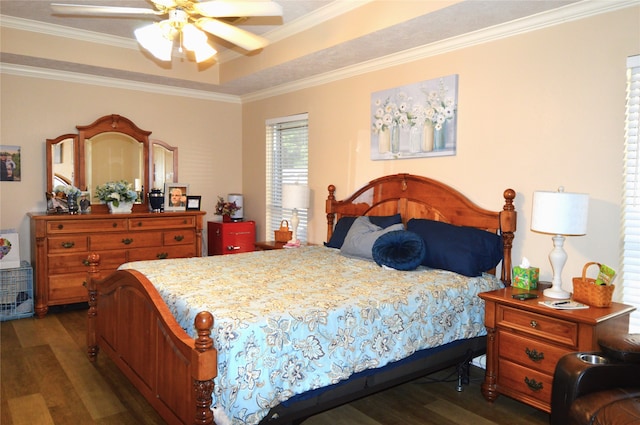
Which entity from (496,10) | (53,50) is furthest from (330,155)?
(53,50)

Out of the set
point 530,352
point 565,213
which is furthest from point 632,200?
point 530,352

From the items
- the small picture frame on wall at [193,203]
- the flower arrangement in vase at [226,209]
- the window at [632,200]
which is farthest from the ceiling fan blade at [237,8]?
the flower arrangement in vase at [226,209]

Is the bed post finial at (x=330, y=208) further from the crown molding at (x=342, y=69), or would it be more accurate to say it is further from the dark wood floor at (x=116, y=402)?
the dark wood floor at (x=116, y=402)

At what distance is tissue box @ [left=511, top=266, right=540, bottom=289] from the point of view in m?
2.95

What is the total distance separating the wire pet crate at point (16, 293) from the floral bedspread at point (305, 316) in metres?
2.09

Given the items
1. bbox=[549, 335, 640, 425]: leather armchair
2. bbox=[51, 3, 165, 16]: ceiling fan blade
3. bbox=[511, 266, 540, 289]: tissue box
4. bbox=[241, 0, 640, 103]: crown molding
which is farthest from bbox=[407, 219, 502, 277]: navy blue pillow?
bbox=[51, 3, 165, 16]: ceiling fan blade

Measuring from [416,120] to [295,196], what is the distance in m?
1.56

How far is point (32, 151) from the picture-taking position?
4785 millimetres

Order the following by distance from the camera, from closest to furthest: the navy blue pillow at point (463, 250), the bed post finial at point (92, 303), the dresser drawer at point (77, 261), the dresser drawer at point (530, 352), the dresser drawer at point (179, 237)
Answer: the dresser drawer at point (530, 352) → the navy blue pillow at point (463, 250) → the bed post finial at point (92, 303) → the dresser drawer at point (77, 261) → the dresser drawer at point (179, 237)

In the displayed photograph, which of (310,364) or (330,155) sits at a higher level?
(330,155)

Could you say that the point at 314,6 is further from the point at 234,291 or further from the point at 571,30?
the point at 234,291

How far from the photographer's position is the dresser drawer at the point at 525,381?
2.56 metres

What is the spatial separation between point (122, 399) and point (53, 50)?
342cm

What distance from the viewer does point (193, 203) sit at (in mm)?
5699
